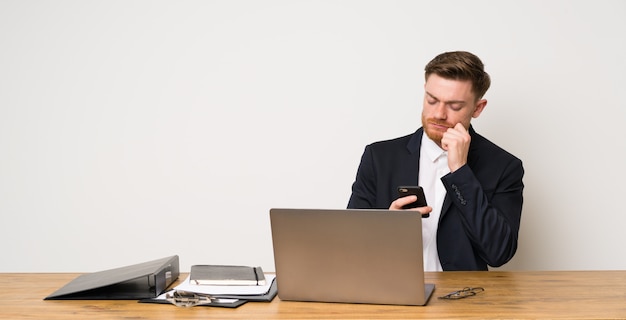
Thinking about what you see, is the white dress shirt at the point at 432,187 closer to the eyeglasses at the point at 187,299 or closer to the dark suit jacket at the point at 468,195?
the dark suit jacket at the point at 468,195

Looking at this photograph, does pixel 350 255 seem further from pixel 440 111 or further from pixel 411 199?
pixel 440 111

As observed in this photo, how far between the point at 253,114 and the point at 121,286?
183 centimetres

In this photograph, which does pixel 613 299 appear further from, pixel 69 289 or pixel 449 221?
pixel 69 289

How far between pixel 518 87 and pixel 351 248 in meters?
2.07

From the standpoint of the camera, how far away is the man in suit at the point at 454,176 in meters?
2.65

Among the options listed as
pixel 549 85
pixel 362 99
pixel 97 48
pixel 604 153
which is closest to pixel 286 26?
pixel 362 99

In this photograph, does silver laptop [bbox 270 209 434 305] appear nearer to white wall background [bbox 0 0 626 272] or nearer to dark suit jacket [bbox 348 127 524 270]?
dark suit jacket [bbox 348 127 524 270]

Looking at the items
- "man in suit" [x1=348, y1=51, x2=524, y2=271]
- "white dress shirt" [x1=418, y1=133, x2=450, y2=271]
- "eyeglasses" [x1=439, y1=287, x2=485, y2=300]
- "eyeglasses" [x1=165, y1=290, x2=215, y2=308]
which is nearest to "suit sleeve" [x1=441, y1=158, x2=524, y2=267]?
"man in suit" [x1=348, y1=51, x2=524, y2=271]

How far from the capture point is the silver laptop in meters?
1.92

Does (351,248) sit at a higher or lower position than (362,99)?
lower

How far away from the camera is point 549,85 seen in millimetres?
3730

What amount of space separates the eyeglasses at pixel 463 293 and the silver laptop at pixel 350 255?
82mm

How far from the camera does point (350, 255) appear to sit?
196 cm

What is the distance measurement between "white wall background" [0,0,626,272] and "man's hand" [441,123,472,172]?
42.9 inches
